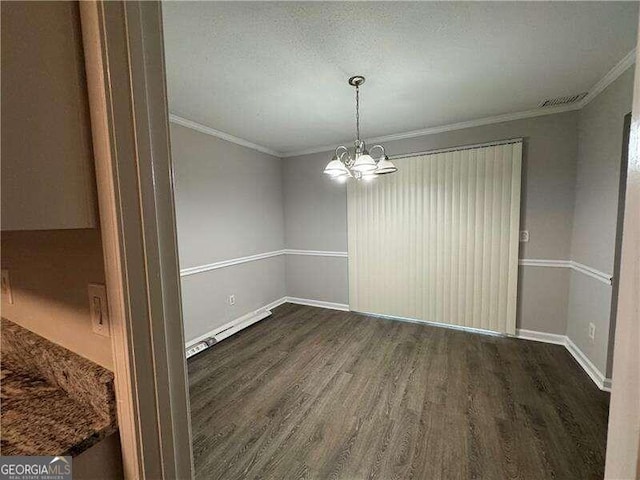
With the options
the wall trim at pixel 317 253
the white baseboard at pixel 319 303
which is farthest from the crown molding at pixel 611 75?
the white baseboard at pixel 319 303

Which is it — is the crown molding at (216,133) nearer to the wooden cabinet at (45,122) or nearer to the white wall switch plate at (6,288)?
the white wall switch plate at (6,288)

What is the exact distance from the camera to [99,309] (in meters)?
0.65

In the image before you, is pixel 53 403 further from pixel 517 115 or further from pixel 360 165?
pixel 517 115

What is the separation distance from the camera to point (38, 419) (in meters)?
0.67

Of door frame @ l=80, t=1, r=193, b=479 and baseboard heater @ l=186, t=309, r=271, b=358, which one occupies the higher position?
door frame @ l=80, t=1, r=193, b=479

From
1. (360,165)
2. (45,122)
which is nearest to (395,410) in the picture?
(360,165)

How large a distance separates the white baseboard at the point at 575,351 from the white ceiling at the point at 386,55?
7.64ft

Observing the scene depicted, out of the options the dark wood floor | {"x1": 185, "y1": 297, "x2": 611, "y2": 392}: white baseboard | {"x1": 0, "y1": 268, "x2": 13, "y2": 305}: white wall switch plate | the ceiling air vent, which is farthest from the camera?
the ceiling air vent

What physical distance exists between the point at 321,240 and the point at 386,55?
2.67 meters

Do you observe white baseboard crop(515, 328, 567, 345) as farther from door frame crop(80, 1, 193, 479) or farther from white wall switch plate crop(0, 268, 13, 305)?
white wall switch plate crop(0, 268, 13, 305)

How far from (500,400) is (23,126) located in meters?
2.79

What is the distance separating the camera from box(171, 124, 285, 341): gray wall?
9.04 ft

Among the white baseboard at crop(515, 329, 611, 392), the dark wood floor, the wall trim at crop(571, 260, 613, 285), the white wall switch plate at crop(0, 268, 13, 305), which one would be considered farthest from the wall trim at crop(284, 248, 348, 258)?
the white wall switch plate at crop(0, 268, 13, 305)

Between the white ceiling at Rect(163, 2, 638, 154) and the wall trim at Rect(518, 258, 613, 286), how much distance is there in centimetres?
Answer: 152
